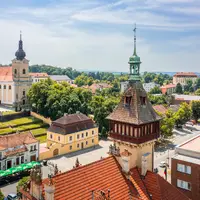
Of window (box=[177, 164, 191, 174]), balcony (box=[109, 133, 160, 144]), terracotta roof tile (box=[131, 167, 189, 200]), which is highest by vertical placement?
balcony (box=[109, 133, 160, 144])

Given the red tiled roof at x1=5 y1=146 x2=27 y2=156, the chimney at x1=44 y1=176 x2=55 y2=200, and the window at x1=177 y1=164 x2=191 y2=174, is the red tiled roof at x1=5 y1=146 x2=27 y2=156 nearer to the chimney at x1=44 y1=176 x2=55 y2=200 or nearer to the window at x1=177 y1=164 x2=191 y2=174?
the window at x1=177 y1=164 x2=191 y2=174

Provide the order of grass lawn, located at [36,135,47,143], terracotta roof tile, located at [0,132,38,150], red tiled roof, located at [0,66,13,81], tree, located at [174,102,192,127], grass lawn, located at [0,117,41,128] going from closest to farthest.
→ terracotta roof tile, located at [0,132,38,150], grass lawn, located at [36,135,47,143], grass lawn, located at [0,117,41,128], tree, located at [174,102,192,127], red tiled roof, located at [0,66,13,81]

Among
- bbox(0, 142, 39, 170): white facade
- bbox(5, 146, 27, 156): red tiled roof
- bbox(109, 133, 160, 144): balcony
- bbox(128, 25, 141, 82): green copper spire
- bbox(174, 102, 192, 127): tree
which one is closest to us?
bbox(109, 133, 160, 144): balcony

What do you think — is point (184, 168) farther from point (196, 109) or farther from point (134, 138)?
point (196, 109)

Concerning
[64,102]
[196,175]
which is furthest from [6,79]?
[196,175]

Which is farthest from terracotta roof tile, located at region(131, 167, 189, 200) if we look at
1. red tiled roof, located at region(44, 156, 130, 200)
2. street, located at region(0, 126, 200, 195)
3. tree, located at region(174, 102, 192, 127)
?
tree, located at region(174, 102, 192, 127)

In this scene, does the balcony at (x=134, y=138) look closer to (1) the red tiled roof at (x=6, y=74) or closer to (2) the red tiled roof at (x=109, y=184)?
(2) the red tiled roof at (x=109, y=184)

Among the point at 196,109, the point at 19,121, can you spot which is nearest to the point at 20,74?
the point at 19,121

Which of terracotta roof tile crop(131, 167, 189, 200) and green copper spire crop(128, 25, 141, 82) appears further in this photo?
green copper spire crop(128, 25, 141, 82)

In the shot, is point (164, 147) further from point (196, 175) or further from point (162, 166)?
point (196, 175)

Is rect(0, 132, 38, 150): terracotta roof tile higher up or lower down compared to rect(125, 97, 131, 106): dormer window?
lower down
